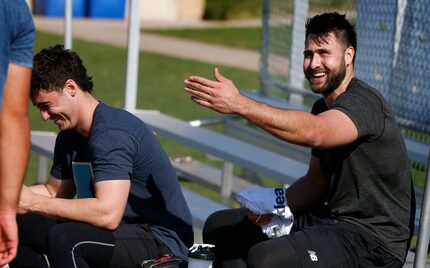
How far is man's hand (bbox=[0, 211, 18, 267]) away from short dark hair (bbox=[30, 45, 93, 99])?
109 centimetres

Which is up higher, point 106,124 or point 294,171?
point 106,124

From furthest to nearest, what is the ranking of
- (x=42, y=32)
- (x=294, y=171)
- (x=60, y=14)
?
(x=60, y=14)
(x=42, y=32)
(x=294, y=171)

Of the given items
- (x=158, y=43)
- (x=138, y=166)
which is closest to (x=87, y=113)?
(x=138, y=166)

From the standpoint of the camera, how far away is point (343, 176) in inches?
147

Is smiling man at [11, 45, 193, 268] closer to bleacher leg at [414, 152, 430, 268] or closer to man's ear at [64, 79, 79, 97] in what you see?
man's ear at [64, 79, 79, 97]

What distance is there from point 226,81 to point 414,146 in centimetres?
274

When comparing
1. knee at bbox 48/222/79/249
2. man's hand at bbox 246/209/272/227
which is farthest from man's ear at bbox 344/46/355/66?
knee at bbox 48/222/79/249

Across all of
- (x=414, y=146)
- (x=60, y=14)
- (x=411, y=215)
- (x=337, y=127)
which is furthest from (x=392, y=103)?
(x=60, y=14)

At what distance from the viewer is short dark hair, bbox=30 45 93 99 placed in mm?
3967

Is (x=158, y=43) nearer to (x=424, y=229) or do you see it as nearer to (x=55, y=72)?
(x=55, y=72)

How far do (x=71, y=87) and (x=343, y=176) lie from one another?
115cm

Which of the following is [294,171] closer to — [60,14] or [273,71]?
[273,71]

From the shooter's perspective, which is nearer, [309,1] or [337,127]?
[337,127]

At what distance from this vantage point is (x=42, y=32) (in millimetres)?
16281
